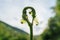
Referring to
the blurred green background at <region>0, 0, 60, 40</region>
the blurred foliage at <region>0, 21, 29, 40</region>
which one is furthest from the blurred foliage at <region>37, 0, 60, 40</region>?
the blurred foliage at <region>0, 21, 29, 40</region>

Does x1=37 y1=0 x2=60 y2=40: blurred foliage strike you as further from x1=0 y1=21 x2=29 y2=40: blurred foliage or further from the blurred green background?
x1=0 y1=21 x2=29 y2=40: blurred foliage

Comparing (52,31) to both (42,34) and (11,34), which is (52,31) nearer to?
(42,34)

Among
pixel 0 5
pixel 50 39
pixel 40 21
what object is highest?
pixel 0 5

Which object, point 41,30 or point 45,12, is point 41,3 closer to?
point 45,12

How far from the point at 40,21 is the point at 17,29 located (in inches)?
6.4

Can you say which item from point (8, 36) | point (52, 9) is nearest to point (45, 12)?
point (52, 9)

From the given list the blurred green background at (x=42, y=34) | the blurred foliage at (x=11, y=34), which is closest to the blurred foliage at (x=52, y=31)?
the blurred green background at (x=42, y=34)

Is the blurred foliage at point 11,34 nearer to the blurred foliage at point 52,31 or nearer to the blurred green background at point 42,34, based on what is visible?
the blurred green background at point 42,34

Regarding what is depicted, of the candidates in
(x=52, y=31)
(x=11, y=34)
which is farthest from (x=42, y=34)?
(x=11, y=34)

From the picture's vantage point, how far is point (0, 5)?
155 centimetres

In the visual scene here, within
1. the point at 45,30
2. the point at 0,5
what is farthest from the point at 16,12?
the point at 45,30

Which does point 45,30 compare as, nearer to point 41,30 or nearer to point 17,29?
point 41,30

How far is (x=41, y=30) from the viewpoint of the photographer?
1.50 m

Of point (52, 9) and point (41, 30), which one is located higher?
point (52, 9)
